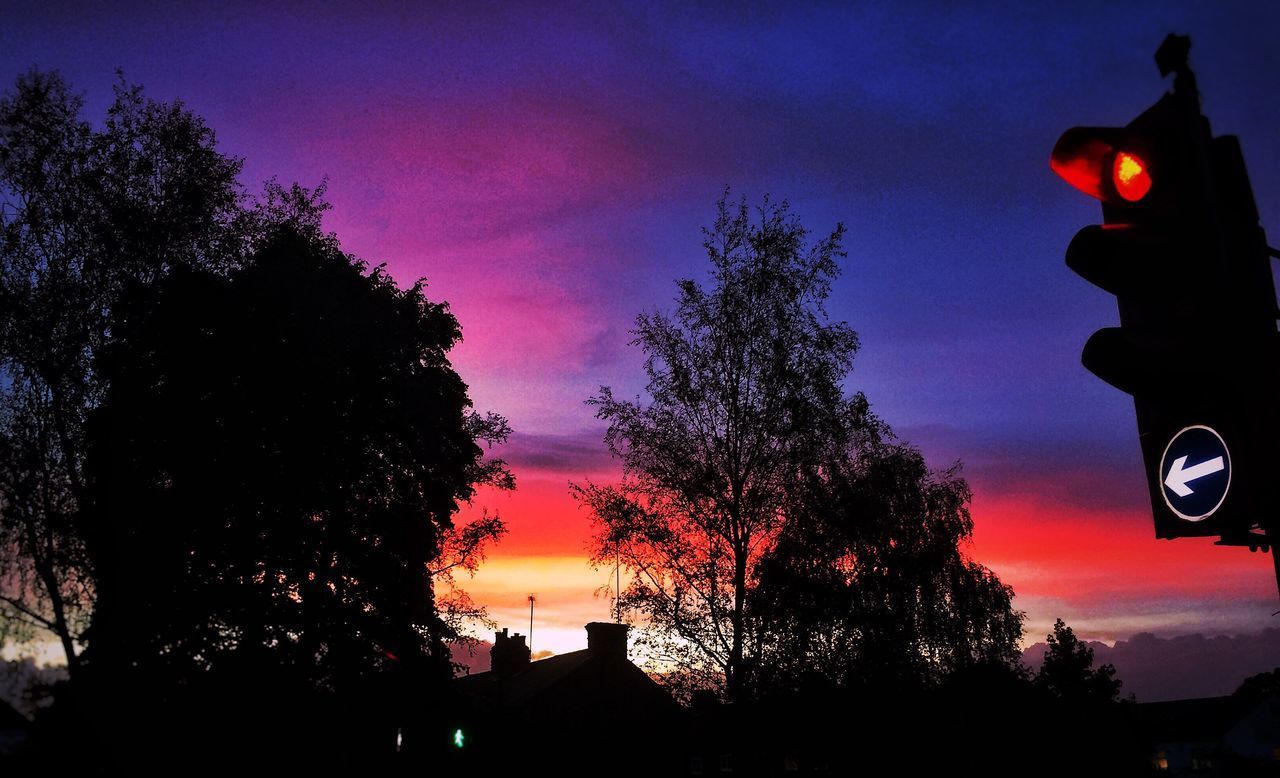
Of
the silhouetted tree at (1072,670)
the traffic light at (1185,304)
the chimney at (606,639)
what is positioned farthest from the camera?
the silhouetted tree at (1072,670)

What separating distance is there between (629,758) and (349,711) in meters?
29.6

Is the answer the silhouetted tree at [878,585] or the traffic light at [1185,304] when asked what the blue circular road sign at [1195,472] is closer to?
the traffic light at [1185,304]

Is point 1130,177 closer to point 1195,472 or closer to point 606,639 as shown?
point 1195,472

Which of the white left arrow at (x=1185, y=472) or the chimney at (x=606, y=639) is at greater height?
the chimney at (x=606, y=639)

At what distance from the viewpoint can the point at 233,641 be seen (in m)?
23.0

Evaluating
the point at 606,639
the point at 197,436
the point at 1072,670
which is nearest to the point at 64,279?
A: the point at 197,436

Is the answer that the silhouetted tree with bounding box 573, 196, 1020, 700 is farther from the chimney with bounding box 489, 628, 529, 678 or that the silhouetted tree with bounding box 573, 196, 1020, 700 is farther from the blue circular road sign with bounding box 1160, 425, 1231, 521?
the chimney with bounding box 489, 628, 529, 678

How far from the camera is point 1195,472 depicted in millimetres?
2635

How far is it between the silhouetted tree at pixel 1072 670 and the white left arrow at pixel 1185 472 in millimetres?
75178

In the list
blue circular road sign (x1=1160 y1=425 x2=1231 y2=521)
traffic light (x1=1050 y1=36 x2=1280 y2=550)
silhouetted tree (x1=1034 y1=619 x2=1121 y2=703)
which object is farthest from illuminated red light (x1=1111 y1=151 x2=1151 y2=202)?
silhouetted tree (x1=1034 y1=619 x2=1121 y2=703)

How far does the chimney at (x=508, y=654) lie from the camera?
200ft

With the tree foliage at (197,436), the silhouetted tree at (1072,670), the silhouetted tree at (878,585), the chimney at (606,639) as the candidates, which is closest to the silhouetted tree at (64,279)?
the tree foliage at (197,436)

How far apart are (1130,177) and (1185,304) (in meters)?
0.48

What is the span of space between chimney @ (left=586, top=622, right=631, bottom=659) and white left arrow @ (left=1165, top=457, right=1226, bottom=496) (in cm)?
5422
